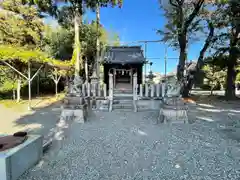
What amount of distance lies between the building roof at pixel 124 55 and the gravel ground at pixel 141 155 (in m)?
6.12

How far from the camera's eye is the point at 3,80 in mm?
14477

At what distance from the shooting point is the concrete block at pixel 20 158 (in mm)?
2455

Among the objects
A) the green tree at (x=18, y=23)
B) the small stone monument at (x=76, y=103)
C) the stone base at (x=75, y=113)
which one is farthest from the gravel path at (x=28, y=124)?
the green tree at (x=18, y=23)

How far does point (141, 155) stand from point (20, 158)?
6.73ft

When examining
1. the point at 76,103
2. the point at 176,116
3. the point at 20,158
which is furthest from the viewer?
the point at 76,103

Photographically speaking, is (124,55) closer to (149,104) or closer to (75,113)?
(149,104)

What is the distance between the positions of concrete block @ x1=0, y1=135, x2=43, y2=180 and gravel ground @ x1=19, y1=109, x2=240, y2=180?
123 millimetres

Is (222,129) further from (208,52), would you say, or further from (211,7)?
(211,7)

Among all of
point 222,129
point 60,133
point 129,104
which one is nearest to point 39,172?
point 60,133

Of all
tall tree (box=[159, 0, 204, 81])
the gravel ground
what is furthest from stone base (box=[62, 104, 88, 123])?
tall tree (box=[159, 0, 204, 81])

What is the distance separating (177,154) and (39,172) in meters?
2.45

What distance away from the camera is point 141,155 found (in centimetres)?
359

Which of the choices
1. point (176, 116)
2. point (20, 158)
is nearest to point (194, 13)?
point (176, 116)

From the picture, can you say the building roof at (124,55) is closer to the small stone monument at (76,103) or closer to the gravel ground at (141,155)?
the small stone monument at (76,103)
